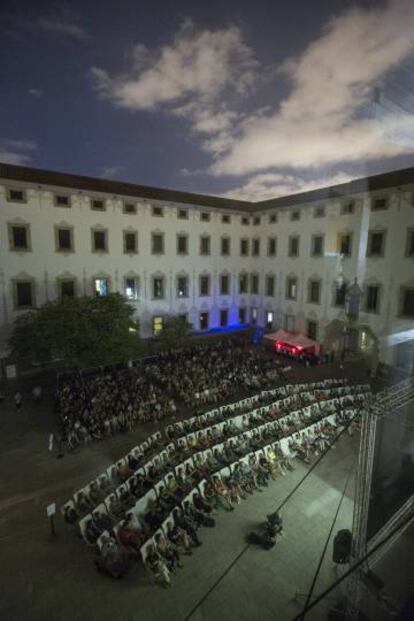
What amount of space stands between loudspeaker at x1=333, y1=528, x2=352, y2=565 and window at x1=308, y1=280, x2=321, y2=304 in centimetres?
2018

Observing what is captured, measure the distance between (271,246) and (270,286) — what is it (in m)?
3.89

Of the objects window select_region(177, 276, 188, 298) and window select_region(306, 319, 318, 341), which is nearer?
window select_region(306, 319, 318, 341)

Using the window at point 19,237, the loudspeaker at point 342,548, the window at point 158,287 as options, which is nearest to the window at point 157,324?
the window at point 158,287

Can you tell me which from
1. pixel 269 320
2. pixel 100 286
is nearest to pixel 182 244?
pixel 100 286

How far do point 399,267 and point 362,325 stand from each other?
188 inches

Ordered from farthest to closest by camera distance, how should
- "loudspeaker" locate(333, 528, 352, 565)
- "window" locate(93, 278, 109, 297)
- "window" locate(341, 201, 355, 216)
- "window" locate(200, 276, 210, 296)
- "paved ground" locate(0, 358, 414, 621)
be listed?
1. "window" locate(200, 276, 210, 296)
2. "window" locate(93, 278, 109, 297)
3. "window" locate(341, 201, 355, 216)
4. "loudspeaker" locate(333, 528, 352, 565)
5. "paved ground" locate(0, 358, 414, 621)

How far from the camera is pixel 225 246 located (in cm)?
3083

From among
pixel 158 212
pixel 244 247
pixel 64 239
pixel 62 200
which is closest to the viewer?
pixel 62 200

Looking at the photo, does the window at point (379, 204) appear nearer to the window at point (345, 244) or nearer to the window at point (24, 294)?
the window at point (345, 244)

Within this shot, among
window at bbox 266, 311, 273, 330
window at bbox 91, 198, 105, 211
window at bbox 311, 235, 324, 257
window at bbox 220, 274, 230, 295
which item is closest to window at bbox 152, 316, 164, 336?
window at bbox 220, 274, 230, 295

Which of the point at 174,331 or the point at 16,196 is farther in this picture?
the point at 174,331

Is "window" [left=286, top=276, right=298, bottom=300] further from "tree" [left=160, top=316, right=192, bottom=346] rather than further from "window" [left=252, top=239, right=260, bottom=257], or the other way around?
"tree" [left=160, top=316, right=192, bottom=346]

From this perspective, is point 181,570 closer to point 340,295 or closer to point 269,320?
point 340,295

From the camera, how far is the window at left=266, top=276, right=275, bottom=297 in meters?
30.4
